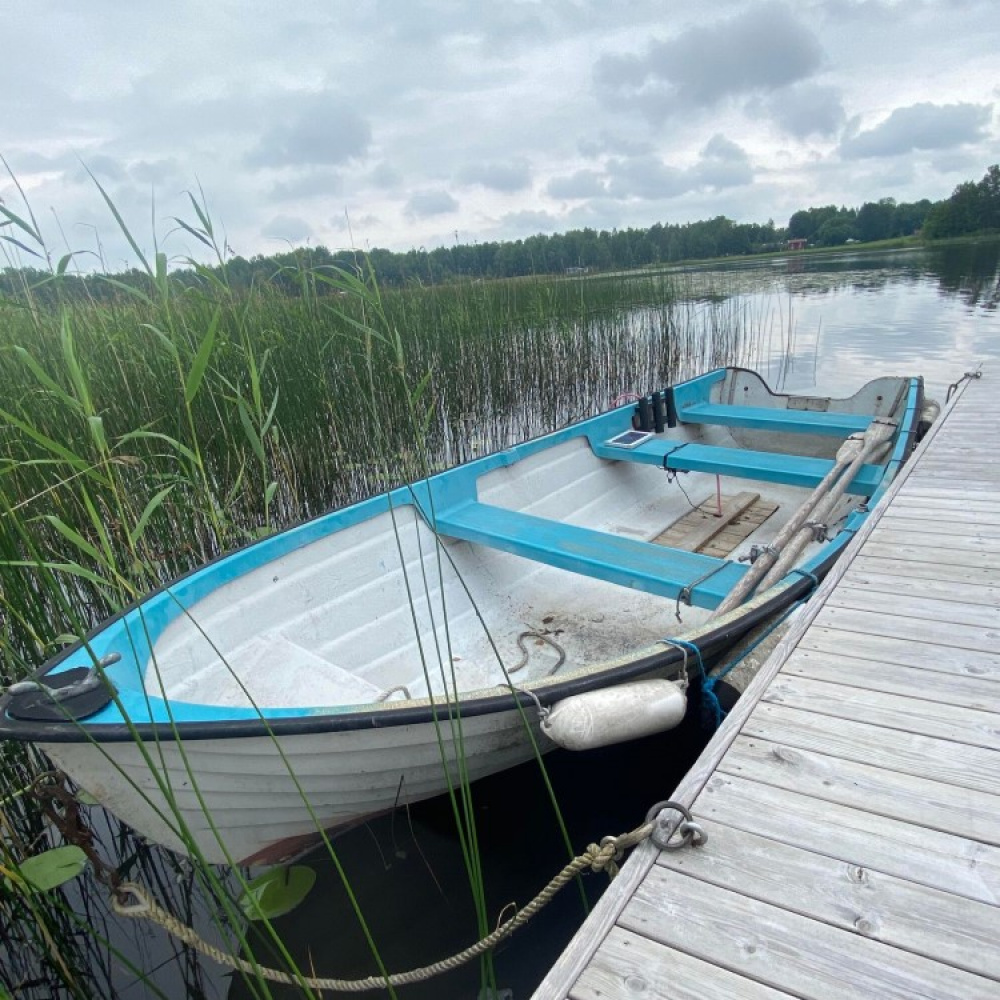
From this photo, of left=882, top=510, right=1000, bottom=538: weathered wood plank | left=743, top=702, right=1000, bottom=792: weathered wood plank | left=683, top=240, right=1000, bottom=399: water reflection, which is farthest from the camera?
left=683, top=240, right=1000, bottom=399: water reflection

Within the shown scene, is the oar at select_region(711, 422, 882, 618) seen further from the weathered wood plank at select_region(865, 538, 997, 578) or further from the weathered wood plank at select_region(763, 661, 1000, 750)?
the weathered wood plank at select_region(763, 661, 1000, 750)

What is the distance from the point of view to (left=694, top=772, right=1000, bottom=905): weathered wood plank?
108 cm

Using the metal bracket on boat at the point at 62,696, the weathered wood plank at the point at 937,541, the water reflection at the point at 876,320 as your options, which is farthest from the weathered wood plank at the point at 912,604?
the water reflection at the point at 876,320

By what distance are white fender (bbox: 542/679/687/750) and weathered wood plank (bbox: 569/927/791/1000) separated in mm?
509

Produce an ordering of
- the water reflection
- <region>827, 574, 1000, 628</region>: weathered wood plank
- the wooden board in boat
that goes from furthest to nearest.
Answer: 1. the water reflection
2. the wooden board in boat
3. <region>827, 574, 1000, 628</region>: weathered wood plank

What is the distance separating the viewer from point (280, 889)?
1871mm

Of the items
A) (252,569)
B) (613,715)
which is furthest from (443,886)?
(252,569)

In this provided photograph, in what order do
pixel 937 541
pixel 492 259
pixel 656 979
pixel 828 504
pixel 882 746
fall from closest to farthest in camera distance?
pixel 656 979
pixel 882 746
pixel 937 541
pixel 828 504
pixel 492 259

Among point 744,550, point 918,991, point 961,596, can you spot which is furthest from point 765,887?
point 744,550

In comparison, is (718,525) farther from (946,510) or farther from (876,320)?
(876,320)

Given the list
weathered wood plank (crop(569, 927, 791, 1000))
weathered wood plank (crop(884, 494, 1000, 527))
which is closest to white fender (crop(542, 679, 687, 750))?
weathered wood plank (crop(569, 927, 791, 1000))

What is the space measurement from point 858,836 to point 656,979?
46cm

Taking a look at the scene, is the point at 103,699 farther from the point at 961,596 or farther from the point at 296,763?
the point at 961,596

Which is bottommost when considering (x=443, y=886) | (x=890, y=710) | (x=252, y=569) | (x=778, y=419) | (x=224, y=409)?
(x=443, y=886)
